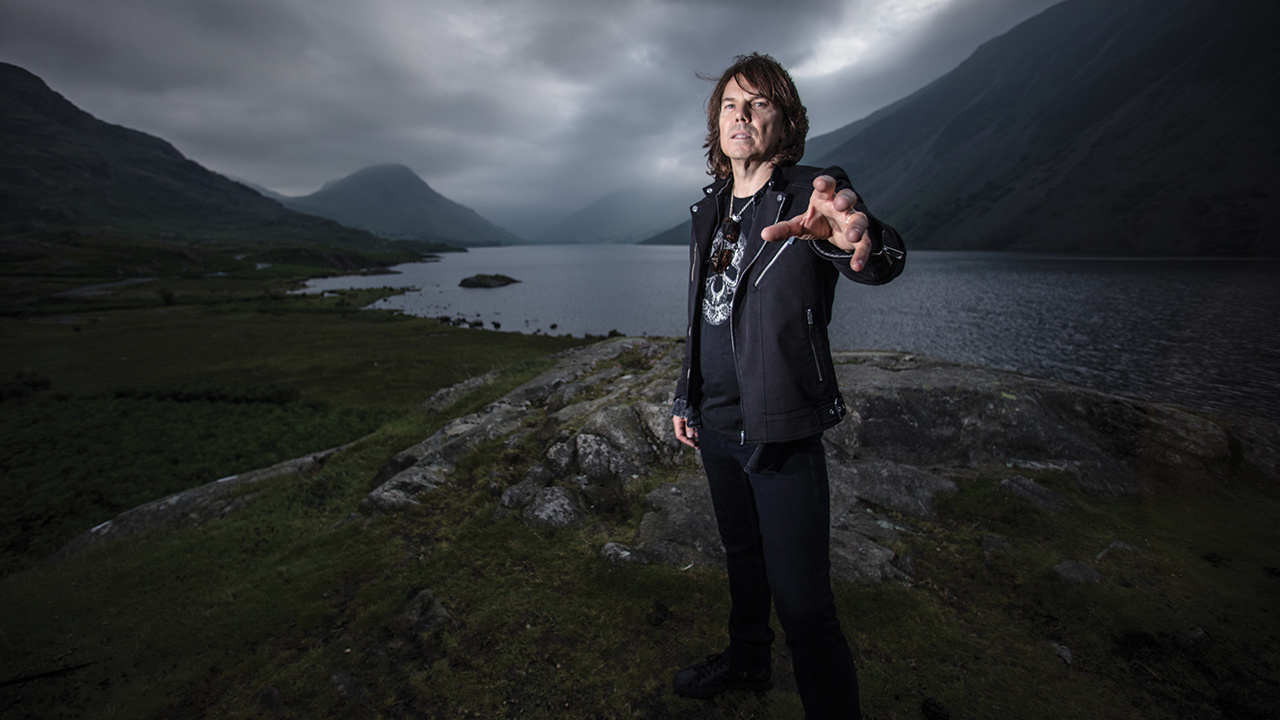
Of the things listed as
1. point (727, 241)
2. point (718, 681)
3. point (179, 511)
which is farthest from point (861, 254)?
point (179, 511)

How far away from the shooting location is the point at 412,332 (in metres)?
45.8

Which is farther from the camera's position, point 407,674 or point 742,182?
point 407,674

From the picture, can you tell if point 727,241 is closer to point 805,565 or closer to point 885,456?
point 805,565

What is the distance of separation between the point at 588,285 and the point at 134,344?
77629 millimetres

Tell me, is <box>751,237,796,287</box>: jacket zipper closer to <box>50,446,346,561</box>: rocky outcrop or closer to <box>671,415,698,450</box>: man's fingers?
<box>671,415,698,450</box>: man's fingers

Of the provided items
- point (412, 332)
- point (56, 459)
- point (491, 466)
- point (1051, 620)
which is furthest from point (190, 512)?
point (412, 332)

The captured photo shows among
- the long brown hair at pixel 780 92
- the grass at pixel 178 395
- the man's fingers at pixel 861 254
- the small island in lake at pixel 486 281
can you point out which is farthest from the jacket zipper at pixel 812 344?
the small island in lake at pixel 486 281

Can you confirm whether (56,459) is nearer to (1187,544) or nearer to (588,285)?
(1187,544)

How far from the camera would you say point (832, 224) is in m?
2.92

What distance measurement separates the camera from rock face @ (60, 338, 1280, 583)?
6.70 m

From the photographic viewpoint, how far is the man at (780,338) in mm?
3102

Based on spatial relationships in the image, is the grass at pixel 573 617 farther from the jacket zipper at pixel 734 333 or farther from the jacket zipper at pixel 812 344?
the jacket zipper at pixel 812 344

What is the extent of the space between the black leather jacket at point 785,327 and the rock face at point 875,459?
10.9 feet

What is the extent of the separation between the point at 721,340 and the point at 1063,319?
59956 mm
